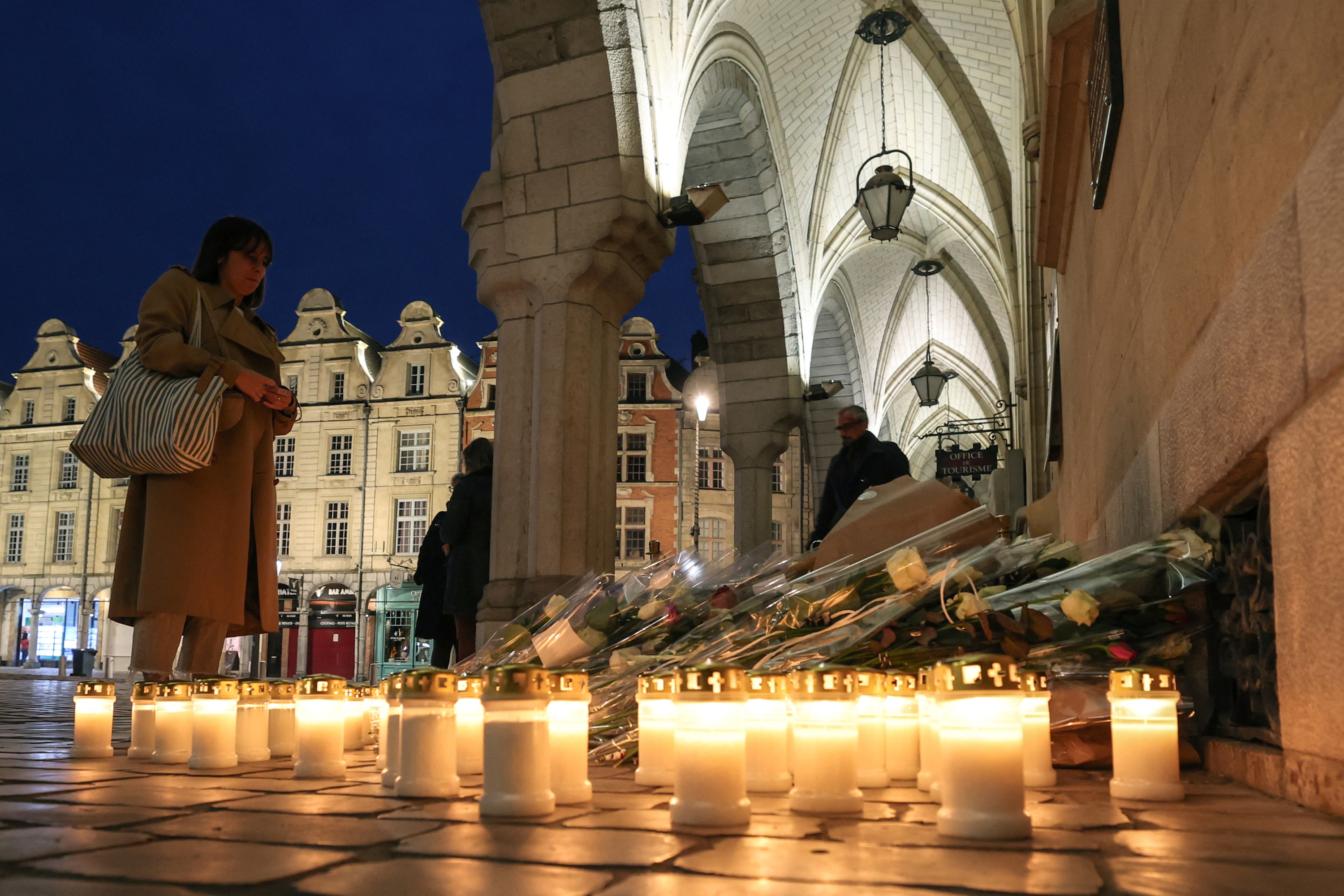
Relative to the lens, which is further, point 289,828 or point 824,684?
point 824,684

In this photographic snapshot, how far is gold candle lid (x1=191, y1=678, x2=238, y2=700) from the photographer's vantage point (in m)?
2.97

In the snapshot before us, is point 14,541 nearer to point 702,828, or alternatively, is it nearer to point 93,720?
point 93,720

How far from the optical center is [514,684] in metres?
2.07

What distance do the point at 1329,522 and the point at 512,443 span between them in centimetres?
583

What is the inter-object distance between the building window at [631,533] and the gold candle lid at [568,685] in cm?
3066

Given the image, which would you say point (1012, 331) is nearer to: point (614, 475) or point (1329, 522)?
point (614, 475)

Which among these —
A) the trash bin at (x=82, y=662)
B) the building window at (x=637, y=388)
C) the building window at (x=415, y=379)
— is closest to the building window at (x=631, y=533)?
the building window at (x=637, y=388)

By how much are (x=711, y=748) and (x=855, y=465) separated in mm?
5796

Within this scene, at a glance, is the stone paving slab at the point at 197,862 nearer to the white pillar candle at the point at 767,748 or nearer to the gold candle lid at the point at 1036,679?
the white pillar candle at the point at 767,748

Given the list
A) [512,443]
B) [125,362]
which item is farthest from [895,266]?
[125,362]

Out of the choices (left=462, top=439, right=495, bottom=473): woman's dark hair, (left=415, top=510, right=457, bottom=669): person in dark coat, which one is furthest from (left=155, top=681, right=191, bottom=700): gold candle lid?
(left=462, top=439, right=495, bottom=473): woman's dark hair

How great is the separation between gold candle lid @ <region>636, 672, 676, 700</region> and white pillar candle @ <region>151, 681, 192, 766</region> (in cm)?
149

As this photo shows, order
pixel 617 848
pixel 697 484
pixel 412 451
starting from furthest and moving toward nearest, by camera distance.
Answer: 1. pixel 412 451
2. pixel 697 484
3. pixel 617 848

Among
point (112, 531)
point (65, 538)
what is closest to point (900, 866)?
point (112, 531)
